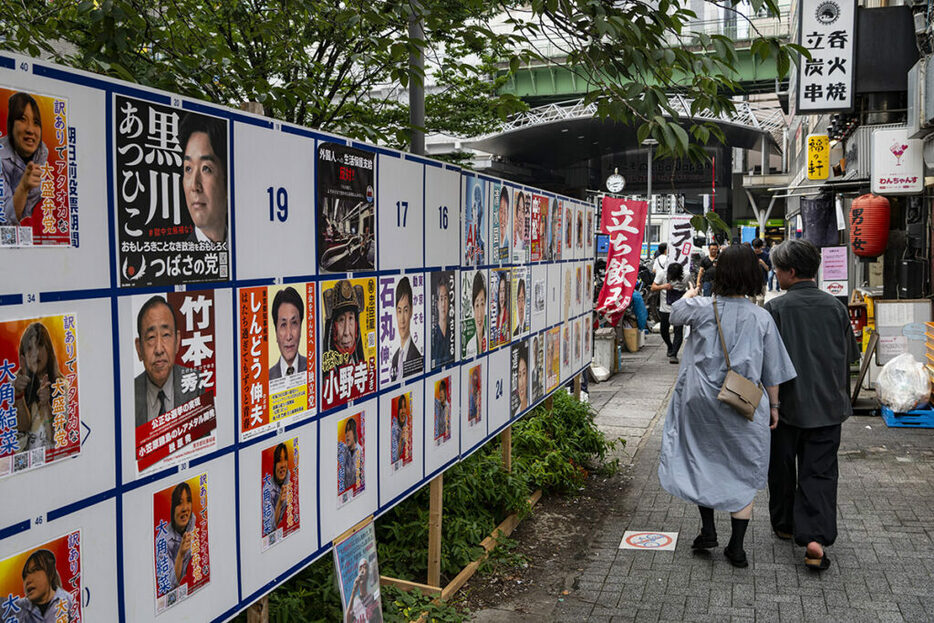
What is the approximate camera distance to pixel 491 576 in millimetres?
5422

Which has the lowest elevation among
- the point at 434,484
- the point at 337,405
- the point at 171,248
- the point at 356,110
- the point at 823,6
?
the point at 434,484

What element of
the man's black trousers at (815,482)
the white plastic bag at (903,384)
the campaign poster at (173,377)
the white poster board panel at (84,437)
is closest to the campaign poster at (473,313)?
the man's black trousers at (815,482)

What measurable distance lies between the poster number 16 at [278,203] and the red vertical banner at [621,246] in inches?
297

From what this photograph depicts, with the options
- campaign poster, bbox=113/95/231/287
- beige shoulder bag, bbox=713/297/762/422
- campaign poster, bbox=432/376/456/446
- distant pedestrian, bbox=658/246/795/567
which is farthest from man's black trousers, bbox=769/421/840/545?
campaign poster, bbox=113/95/231/287

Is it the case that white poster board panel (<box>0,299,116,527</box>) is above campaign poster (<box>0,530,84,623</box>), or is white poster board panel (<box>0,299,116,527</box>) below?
above

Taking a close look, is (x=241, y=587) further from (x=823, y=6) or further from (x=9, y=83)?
(x=823, y=6)

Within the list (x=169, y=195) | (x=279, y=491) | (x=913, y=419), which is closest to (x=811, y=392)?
(x=279, y=491)

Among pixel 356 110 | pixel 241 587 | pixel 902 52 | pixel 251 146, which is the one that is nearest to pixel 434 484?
pixel 241 587

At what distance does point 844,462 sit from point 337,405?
242 inches

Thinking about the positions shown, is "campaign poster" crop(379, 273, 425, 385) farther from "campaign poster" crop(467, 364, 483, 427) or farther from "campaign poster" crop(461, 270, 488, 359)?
"campaign poster" crop(467, 364, 483, 427)

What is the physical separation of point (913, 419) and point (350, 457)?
7.86 m

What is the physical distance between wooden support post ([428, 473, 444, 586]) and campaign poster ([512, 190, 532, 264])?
1.90 m

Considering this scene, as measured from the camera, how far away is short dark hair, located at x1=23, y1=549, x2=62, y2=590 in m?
2.15

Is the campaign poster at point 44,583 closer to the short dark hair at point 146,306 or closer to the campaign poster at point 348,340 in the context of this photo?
the short dark hair at point 146,306
